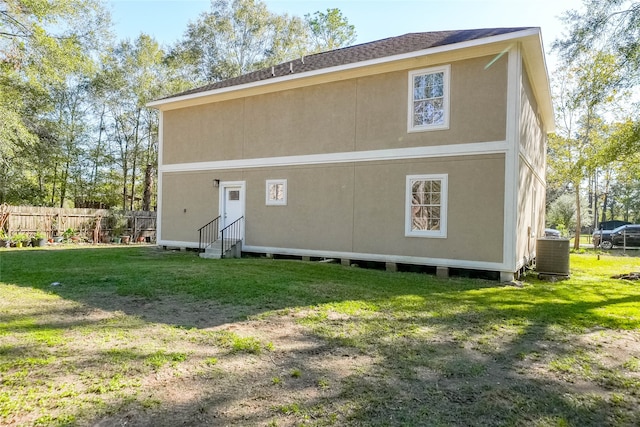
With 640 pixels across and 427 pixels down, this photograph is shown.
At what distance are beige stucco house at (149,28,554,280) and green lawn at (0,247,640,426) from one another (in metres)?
2.16

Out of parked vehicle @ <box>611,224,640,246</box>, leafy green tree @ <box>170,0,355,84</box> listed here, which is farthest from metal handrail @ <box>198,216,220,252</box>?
parked vehicle @ <box>611,224,640,246</box>

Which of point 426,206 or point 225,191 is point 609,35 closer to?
point 426,206

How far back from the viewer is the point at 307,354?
3982mm

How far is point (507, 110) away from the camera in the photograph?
866cm

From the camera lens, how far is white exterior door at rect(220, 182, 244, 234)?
492 inches

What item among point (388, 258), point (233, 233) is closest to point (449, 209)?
point (388, 258)

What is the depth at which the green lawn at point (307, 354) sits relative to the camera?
2844 mm

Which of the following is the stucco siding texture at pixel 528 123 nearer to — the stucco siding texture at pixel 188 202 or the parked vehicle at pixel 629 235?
the stucco siding texture at pixel 188 202

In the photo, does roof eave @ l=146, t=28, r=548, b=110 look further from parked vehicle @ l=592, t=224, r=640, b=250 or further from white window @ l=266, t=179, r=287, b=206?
parked vehicle @ l=592, t=224, r=640, b=250

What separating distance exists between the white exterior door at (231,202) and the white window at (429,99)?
5.63m

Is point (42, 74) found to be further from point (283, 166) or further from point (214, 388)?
point (214, 388)

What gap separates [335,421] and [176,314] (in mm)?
3320

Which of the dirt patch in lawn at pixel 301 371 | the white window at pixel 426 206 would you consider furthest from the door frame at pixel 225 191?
the dirt patch in lawn at pixel 301 371

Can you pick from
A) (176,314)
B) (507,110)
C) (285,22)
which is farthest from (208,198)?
(285,22)
